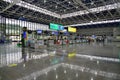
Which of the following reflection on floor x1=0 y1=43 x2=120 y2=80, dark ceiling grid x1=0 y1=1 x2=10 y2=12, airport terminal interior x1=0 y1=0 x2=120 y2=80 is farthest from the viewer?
dark ceiling grid x1=0 y1=1 x2=10 y2=12

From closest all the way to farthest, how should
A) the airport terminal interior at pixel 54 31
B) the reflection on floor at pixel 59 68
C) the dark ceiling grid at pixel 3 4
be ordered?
the reflection on floor at pixel 59 68 < the airport terminal interior at pixel 54 31 < the dark ceiling grid at pixel 3 4

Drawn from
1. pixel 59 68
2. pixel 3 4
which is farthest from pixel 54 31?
pixel 59 68

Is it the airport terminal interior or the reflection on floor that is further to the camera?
the airport terminal interior

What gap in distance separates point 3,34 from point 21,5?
40.2ft

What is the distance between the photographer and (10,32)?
3188cm

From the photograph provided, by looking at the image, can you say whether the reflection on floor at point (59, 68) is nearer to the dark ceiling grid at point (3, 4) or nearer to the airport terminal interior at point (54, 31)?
the airport terminal interior at point (54, 31)

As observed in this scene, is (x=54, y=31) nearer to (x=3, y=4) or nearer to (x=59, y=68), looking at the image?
(x=3, y=4)

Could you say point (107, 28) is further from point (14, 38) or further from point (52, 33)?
point (14, 38)

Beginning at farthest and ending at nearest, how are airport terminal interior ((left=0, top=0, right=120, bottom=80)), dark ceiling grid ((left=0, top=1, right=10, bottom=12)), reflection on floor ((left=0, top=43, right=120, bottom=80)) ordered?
dark ceiling grid ((left=0, top=1, right=10, bottom=12))
airport terminal interior ((left=0, top=0, right=120, bottom=80))
reflection on floor ((left=0, top=43, right=120, bottom=80))

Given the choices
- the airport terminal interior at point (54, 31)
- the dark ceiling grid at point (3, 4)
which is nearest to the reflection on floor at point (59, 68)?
the airport terminal interior at point (54, 31)

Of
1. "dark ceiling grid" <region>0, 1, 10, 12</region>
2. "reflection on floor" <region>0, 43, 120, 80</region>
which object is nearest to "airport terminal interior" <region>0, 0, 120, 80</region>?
"dark ceiling grid" <region>0, 1, 10, 12</region>

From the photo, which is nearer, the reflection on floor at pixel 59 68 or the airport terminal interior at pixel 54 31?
the reflection on floor at pixel 59 68

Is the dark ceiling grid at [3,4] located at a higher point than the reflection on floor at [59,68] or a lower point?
higher

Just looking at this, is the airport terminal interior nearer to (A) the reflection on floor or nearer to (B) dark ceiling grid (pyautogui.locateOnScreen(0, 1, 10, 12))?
(B) dark ceiling grid (pyautogui.locateOnScreen(0, 1, 10, 12))
